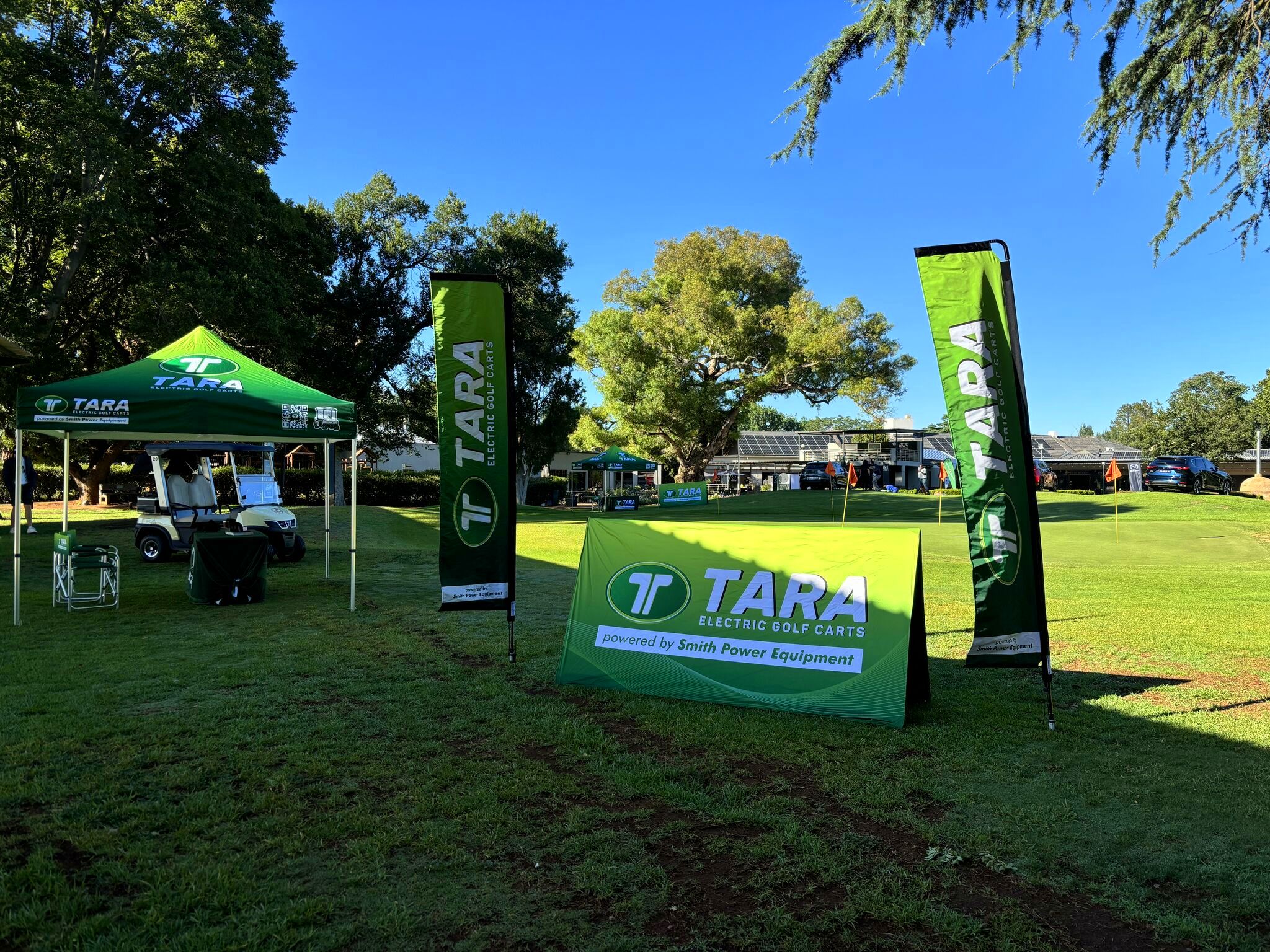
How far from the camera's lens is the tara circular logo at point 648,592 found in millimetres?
6191

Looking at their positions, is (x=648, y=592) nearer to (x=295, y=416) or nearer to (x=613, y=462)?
(x=295, y=416)

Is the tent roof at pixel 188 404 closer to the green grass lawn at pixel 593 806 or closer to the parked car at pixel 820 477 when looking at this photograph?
the green grass lawn at pixel 593 806

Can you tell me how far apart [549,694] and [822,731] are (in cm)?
209

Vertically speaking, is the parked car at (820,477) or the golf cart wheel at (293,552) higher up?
the parked car at (820,477)

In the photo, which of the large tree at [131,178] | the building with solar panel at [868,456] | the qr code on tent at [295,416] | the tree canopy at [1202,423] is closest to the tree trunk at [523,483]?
the building with solar panel at [868,456]

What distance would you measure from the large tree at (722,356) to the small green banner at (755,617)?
27.0 metres

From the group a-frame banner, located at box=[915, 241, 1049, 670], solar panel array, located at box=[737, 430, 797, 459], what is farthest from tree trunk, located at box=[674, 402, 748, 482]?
a-frame banner, located at box=[915, 241, 1049, 670]

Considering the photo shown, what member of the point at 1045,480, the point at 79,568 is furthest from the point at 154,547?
the point at 1045,480

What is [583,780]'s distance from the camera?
4363 millimetres

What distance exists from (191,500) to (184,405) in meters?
5.29

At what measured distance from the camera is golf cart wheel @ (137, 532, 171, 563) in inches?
548

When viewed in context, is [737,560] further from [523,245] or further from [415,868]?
[523,245]

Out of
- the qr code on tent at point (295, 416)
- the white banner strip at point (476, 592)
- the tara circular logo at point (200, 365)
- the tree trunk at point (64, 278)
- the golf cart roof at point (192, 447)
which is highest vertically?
the tree trunk at point (64, 278)

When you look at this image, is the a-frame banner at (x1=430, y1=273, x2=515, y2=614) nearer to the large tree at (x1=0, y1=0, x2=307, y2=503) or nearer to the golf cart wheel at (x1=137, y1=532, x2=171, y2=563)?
the golf cart wheel at (x1=137, y1=532, x2=171, y2=563)
